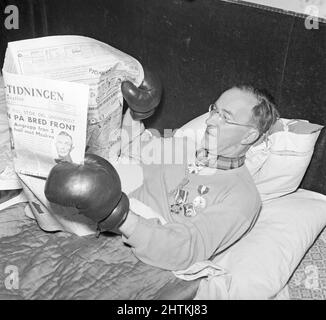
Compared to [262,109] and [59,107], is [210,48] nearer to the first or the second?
[262,109]

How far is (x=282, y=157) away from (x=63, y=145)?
2.22 ft

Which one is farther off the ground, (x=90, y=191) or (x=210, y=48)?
(x=210, y=48)

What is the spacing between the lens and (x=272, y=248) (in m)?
1.59

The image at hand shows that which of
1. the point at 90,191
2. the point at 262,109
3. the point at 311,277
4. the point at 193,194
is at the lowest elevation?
the point at 311,277

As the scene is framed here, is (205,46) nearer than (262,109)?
No

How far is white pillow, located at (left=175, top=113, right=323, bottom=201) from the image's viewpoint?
66.7 inches

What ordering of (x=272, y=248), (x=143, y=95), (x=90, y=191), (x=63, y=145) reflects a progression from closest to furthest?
(x=90, y=191) → (x=63, y=145) → (x=272, y=248) → (x=143, y=95)

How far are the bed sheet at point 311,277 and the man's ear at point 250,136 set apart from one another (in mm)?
407

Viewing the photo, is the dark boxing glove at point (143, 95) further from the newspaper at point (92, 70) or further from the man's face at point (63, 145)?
the man's face at point (63, 145)

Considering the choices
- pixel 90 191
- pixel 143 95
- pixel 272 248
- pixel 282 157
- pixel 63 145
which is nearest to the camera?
pixel 90 191


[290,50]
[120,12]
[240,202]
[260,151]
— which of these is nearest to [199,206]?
[240,202]

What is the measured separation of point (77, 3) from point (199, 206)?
1.11 meters

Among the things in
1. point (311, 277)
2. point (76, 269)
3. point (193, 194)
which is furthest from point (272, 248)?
point (76, 269)

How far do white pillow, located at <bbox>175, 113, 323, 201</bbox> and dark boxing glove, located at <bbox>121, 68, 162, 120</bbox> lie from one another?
24 cm
